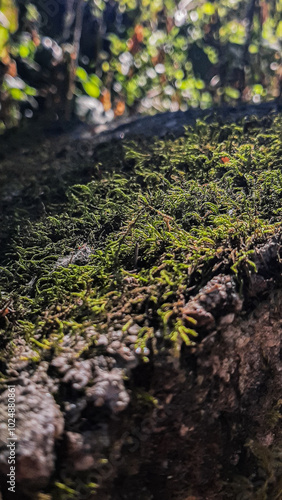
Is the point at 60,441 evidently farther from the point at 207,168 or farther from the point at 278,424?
the point at 207,168

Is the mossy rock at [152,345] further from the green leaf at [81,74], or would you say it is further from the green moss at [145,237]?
the green leaf at [81,74]

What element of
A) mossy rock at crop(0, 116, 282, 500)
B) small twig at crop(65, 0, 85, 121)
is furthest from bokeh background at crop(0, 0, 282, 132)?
mossy rock at crop(0, 116, 282, 500)

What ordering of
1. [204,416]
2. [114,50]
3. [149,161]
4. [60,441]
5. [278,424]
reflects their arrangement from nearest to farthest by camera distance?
[60,441] < [204,416] < [278,424] < [149,161] < [114,50]

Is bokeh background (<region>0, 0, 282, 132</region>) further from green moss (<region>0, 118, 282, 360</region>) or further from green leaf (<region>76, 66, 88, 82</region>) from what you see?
green moss (<region>0, 118, 282, 360</region>)

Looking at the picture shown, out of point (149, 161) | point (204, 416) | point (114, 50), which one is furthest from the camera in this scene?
point (114, 50)

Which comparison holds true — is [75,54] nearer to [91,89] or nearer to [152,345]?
[91,89]

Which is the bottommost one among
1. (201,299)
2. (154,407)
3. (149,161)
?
(154,407)

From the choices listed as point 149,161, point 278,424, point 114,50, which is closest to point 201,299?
point 278,424

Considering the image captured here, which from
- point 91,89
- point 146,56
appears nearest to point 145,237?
point 91,89
